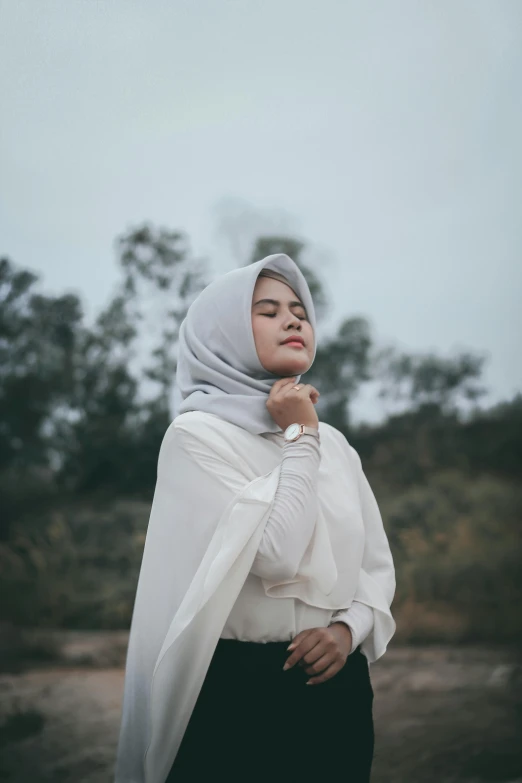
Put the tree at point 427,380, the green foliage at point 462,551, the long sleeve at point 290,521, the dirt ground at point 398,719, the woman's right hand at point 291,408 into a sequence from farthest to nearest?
the tree at point 427,380 < the green foliage at point 462,551 < the dirt ground at point 398,719 < the woman's right hand at point 291,408 < the long sleeve at point 290,521

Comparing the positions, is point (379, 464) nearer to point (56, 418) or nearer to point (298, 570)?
point (56, 418)

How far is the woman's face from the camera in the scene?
1279 millimetres

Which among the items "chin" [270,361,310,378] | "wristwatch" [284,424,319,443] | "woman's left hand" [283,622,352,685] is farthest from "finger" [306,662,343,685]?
"chin" [270,361,310,378]

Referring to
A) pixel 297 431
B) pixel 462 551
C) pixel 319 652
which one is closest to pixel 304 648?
pixel 319 652

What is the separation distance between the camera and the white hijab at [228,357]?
49.3 inches

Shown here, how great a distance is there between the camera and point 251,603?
1157mm

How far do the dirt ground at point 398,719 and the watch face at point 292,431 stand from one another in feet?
7.65

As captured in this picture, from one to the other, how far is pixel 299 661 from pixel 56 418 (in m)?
3.89

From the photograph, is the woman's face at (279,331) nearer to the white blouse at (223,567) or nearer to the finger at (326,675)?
the white blouse at (223,567)

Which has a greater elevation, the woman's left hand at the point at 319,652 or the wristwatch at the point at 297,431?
the wristwatch at the point at 297,431

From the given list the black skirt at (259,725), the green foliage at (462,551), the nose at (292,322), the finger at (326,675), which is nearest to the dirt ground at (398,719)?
the green foliage at (462,551)

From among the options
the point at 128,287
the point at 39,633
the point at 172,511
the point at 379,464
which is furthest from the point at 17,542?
the point at 172,511

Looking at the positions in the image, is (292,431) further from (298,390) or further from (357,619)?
(357,619)

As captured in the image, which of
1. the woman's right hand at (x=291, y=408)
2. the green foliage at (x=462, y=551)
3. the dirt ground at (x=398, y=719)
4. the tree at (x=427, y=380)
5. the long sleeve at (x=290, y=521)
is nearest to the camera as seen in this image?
the long sleeve at (x=290, y=521)
